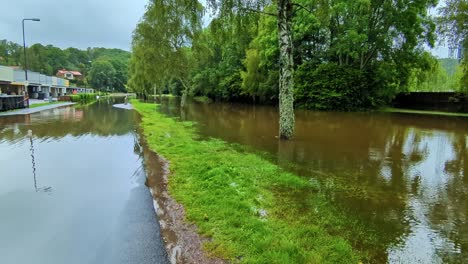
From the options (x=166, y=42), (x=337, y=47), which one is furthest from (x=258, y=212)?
(x=166, y=42)

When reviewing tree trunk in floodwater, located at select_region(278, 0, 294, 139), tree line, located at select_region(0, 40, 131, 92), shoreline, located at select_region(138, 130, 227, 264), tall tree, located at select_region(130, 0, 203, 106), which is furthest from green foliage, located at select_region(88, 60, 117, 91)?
shoreline, located at select_region(138, 130, 227, 264)

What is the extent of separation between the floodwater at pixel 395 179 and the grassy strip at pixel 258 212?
19.4 inches

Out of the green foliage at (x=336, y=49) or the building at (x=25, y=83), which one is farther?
the building at (x=25, y=83)

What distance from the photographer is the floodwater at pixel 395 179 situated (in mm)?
3963

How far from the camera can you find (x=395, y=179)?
6867 millimetres

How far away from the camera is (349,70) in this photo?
91.2 ft

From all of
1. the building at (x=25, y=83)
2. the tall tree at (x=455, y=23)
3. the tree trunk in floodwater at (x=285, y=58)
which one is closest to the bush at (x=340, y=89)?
the tall tree at (x=455, y=23)

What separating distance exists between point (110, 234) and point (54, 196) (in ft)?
7.41

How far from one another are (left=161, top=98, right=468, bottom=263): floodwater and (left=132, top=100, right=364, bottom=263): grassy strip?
19.4 inches

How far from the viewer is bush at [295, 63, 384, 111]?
27.7 metres

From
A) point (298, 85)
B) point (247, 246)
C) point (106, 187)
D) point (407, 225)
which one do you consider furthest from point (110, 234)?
point (298, 85)

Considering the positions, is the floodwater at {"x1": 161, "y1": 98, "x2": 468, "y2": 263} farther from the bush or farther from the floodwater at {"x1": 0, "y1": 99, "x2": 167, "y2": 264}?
the bush

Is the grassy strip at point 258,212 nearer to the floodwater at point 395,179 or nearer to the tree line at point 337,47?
Result: the floodwater at point 395,179

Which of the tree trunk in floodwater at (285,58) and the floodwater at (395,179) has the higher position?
the tree trunk in floodwater at (285,58)
